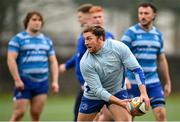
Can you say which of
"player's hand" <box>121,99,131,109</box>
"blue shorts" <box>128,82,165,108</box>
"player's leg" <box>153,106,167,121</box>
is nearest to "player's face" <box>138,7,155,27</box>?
"blue shorts" <box>128,82,165,108</box>

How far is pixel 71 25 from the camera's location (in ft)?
102

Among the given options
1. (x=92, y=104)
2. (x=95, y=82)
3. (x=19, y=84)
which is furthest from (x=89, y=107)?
(x=19, y=84)

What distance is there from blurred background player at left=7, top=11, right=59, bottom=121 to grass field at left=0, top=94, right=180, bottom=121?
12.0 ft

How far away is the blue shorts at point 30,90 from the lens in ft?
40.2

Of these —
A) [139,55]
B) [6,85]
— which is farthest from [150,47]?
[6,85]

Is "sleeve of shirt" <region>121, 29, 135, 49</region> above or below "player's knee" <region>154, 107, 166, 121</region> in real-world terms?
above

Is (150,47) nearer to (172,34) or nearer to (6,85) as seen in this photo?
(6,85)

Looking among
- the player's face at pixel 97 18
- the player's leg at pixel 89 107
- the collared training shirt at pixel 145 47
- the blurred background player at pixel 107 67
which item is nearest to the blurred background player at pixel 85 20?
the player's face at pixel 97 18

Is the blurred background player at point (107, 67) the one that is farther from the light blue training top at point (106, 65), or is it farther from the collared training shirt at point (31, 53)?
the collared training shirt at point (31, 53)

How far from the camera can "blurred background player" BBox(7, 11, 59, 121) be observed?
12.1m

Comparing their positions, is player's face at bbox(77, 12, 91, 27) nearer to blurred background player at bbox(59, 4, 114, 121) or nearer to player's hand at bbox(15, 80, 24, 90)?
blurred background player at bbox(59, 4, 114, 121)

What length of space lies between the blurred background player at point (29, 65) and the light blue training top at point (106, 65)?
2.54 metres

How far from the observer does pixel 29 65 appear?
1231 centimetres

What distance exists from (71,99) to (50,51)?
1099cm
